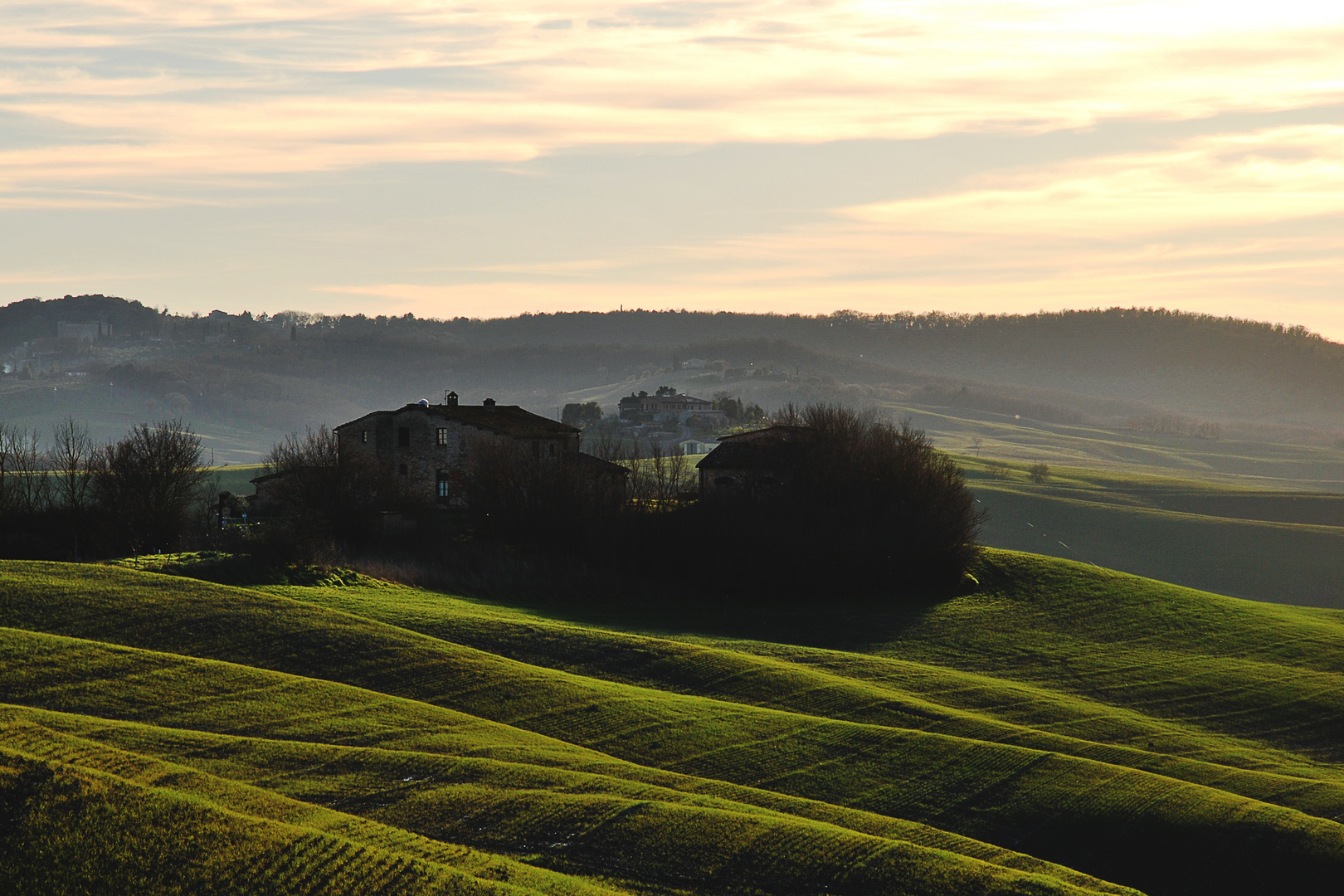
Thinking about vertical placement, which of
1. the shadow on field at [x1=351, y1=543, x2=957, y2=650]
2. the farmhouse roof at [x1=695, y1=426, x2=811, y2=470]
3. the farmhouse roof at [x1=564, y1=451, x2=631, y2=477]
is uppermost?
the farmhouse roof at [x1=695, y1=426, x2=811, y2=470]

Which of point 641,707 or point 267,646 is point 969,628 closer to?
point 641,707

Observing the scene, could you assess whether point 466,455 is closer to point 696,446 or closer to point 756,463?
point 756,463

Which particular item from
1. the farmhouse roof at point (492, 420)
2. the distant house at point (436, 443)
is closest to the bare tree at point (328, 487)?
the distant house at point (436, 443)

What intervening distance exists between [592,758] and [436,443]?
60.5 m

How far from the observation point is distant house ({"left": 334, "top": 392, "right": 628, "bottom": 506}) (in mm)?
82875

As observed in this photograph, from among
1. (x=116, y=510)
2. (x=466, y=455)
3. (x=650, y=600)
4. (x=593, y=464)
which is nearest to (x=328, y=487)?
(x=116, y=510)

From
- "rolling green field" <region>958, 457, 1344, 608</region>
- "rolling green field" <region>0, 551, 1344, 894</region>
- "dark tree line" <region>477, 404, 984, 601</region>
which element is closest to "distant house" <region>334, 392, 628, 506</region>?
"dark tree line" <region>477, 404, 984, 601</region>

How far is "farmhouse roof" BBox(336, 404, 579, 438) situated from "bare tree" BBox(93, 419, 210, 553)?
18148 mm

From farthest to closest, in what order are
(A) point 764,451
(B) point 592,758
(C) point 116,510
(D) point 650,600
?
1. (A) point 764,451
2. (D) point 650,600
3. (C) point 116,510
4. (B) point 592,758

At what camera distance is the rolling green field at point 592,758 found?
1758cm

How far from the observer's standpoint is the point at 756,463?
7900 cm

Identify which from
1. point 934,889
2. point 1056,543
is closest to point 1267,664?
point 934,889

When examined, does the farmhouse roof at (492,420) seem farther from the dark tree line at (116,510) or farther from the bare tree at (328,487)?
the dark tree line at (116,510)

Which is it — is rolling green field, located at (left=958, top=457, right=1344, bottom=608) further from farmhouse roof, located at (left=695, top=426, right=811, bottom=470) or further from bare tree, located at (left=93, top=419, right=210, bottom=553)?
bare tree, located at (left=93, top=419, right=210, bottom=553)
